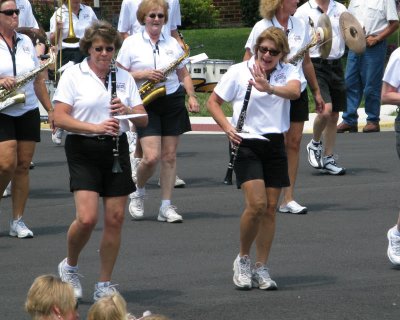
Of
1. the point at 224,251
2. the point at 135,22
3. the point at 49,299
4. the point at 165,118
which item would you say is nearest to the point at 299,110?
the point at 165,118

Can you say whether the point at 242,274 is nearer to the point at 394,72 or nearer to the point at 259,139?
the point at 259,139

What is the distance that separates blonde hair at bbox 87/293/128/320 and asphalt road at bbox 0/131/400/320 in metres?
2.79

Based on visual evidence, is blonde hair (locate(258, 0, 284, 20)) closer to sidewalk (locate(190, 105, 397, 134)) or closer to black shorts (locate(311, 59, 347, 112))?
black shorts (locate(311, 59, 347, 112))

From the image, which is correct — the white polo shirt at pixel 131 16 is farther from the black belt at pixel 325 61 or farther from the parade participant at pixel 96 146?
the parade participant at pixel 96 146

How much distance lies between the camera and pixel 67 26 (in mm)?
16953

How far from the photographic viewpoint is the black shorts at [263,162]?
897cm

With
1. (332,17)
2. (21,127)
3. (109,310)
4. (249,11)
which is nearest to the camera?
(109,310)

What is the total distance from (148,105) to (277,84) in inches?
106

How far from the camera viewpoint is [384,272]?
9594mm

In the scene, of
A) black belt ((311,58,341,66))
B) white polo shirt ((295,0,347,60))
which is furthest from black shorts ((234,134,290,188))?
black belt ((311,58,341,66))

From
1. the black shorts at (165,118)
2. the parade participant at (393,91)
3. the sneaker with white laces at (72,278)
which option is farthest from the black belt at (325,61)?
the sneaker with white laces at (72,278)

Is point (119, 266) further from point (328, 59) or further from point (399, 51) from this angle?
point (328, 59)

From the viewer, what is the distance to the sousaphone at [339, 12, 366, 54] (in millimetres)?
13477

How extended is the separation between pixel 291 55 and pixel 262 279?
3044 mm
